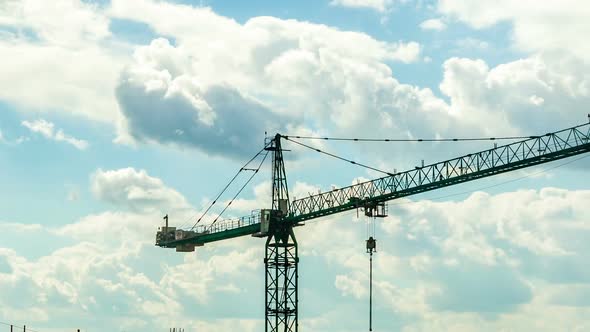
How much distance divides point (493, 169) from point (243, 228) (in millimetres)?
44447

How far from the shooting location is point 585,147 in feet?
439

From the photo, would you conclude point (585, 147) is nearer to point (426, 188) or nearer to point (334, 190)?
point (426, 188)

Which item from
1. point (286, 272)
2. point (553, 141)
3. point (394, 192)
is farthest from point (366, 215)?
point (553, 141)

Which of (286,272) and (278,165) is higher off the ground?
(278,165)

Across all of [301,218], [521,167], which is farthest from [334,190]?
[521,167]

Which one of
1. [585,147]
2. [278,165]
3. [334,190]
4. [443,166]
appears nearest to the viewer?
[585,147]

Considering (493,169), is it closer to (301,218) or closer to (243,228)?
(301,218)

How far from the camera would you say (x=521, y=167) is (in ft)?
461

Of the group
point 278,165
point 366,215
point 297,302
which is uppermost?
point 278,165

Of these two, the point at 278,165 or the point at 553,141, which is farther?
the point at 278,165

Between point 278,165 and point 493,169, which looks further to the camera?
point 278,165

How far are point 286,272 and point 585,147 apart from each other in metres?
51.0

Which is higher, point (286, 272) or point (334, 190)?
point (334, 190)

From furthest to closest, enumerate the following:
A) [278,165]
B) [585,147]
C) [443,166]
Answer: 1. [278,165]
2. [443,166]
3. [585,147]
